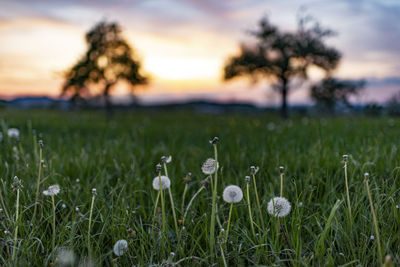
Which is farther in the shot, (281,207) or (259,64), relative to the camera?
(259,64)

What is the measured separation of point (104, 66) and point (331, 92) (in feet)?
51.3

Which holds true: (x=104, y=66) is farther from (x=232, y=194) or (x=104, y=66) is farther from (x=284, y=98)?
(x=232, y=194)

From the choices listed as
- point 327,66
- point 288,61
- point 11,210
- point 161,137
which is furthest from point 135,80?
point 11,210

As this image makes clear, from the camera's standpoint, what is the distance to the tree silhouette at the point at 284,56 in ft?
74.0

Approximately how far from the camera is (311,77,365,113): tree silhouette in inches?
850

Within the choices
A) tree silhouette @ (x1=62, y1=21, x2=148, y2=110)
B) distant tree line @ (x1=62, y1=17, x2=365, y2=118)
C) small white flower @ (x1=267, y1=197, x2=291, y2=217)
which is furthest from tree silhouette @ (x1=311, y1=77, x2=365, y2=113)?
small white flower @ (x1=267, y1=197, x2=291, y2=217)

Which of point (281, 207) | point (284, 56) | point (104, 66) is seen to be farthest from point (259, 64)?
point (281, 207)

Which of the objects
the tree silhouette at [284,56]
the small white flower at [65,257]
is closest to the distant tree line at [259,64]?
the tree silhouette at [284,56]

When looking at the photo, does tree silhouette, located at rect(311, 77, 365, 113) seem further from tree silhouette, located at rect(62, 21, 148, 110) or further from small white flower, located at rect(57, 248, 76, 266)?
small white flower, located at rect(57, 248, 76, 266)

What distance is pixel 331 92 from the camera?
21875 mm

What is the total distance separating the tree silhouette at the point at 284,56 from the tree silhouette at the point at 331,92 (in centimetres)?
126

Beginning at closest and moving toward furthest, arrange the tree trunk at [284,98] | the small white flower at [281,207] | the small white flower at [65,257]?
the small white flower at [65,257]
the small white flower at [281,207]
the tree trunk at [284,98]

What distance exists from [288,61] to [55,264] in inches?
902

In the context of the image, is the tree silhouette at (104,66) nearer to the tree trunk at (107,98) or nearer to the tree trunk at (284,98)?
A: the tree trunk at (107,98)
